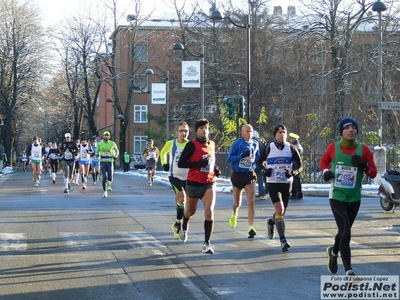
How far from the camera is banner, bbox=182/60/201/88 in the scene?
29.0 meters

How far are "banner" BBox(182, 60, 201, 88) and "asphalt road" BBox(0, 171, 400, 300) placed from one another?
13.6 m

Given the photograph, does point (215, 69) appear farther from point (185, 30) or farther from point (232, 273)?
point (232, 273)

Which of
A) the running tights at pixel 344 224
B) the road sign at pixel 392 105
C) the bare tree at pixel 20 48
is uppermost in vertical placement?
the bare tree at pixel 20 48

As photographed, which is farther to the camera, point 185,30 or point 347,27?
point 185,30

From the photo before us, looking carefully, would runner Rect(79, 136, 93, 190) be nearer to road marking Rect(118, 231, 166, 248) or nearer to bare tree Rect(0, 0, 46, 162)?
road marking Rect(118, 231, 166, 248)

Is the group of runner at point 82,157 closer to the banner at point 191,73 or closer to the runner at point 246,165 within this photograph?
the banner at point 191,73

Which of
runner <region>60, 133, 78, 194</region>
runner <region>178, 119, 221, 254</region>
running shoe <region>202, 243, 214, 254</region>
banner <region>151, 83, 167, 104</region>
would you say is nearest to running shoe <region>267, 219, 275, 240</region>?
runner <region>178, 119, 221, 254</region>

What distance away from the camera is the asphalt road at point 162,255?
24.0ft

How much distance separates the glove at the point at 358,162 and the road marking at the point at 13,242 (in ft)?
16.7

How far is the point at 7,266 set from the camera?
8.66m

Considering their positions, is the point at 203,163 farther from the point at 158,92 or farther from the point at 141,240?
the point at 158,92

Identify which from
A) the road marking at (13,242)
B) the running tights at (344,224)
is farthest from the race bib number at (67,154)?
the running tights at (344,224)

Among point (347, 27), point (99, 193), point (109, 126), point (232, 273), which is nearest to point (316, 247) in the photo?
point (232, 273)

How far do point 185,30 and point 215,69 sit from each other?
5.54 metres
